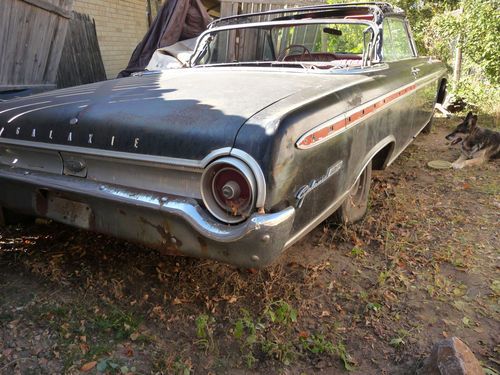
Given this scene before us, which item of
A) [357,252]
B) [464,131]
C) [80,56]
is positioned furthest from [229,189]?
[80,56]

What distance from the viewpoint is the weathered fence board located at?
254 inches

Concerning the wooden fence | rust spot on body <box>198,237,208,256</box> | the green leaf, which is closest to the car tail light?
rust spot on body <box>198,237,208,256</box>

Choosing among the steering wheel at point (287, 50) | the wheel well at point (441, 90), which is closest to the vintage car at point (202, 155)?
the steering wheel at point (287, 50)

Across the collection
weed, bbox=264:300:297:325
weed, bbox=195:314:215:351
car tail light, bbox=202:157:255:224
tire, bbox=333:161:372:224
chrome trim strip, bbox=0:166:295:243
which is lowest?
weed, bbox=195:314:215:351

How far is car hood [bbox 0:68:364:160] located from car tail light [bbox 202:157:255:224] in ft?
0.32

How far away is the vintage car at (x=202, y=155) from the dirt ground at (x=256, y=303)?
0.42 metres

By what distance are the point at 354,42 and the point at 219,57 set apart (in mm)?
1661

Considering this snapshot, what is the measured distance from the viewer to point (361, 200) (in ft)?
11.4

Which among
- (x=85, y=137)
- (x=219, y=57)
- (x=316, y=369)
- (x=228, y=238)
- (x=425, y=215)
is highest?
(x=219, y=57)

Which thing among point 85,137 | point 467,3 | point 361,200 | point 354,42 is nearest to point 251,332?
point 85,137

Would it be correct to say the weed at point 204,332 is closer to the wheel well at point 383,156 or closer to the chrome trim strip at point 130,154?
the chrome trim strip at point 130,154

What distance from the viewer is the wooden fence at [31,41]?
491 cm

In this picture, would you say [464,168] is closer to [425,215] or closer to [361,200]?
[425,215]

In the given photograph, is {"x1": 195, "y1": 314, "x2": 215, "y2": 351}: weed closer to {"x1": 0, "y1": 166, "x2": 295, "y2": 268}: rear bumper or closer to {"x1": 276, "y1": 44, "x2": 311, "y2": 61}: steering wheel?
{"x1": 0, "y1": 166, "x2": 295, "y2": 268}: rear bumper
